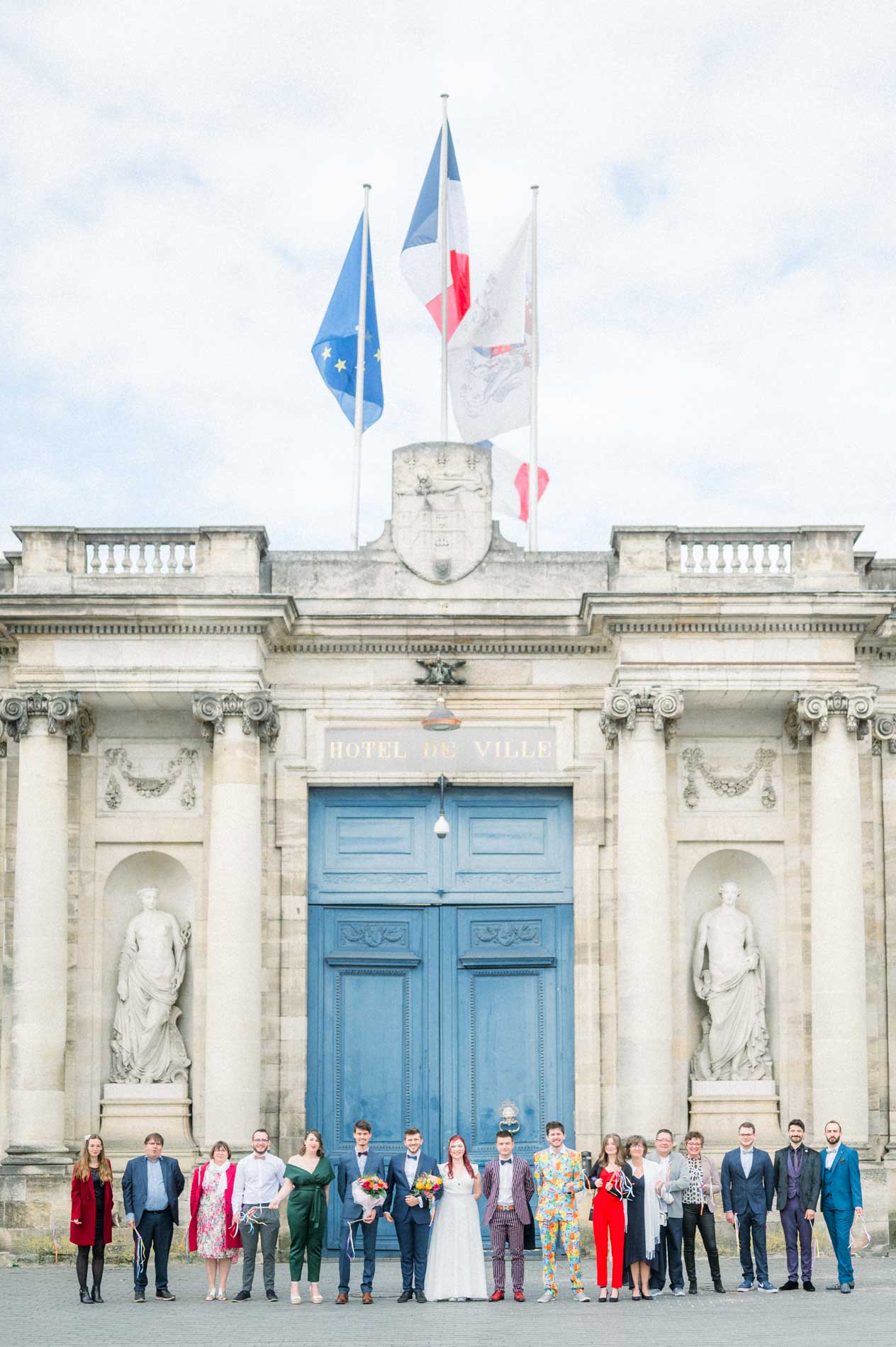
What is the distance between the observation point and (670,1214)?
16.4m

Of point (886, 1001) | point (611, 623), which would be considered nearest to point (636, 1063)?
point (886, 1001)

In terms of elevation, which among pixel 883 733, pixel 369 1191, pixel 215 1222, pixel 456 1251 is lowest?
pixel 456 1251

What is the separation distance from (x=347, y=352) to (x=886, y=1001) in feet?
30.1

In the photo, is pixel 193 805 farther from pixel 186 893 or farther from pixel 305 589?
pixel 305 589

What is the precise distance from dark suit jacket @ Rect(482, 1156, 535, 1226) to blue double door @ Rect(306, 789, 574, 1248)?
11.7 ft

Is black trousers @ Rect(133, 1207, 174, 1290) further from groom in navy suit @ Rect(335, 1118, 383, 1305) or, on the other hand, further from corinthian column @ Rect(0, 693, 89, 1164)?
corinthian column @ Rect(0, 693, 89, 1164)

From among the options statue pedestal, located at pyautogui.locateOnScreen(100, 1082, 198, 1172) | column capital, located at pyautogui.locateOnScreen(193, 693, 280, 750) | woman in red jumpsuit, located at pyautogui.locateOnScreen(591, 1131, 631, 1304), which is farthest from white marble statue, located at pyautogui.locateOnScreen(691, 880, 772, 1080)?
statue pedestal, located at pyautogui.locateOnScreen(100, 1082, 198, 1172)

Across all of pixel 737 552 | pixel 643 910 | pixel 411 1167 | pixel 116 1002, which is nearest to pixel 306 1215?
pixel 411 1167

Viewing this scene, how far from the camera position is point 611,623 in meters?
20.0

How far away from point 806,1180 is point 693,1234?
103cm

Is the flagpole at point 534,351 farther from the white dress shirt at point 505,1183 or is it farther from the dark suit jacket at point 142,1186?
the dark suit jacket at point 142,1186

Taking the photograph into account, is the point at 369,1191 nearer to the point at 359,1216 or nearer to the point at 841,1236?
the point at 359,1216

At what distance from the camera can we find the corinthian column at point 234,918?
19.2 metres

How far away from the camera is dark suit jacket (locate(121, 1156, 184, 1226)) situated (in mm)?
16297
